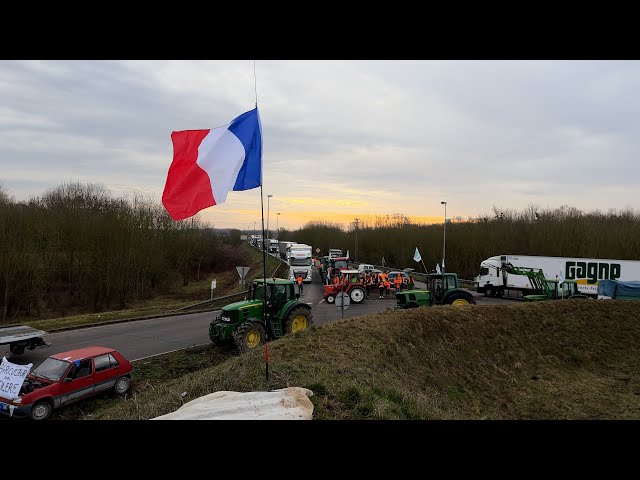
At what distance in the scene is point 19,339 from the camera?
41.4ft

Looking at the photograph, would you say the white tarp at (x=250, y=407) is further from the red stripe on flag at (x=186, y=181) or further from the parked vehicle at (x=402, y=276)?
the parked vehicle at (x=402, y=276)

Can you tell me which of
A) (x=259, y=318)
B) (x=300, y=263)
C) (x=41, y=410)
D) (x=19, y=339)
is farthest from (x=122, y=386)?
(x=300, y=263)

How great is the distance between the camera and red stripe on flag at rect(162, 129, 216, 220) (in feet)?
18.2

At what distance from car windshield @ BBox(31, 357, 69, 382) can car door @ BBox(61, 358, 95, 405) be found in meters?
0.19

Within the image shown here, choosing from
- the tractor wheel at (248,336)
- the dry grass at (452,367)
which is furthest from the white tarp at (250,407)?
the tractor wheel at (248,336)

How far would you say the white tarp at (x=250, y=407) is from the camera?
4.88 m

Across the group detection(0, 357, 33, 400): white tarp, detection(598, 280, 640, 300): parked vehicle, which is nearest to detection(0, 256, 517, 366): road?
detection(0, 357, 33, 400): white tarp

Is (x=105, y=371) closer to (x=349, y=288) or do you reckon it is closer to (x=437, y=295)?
(x=437, y=295)

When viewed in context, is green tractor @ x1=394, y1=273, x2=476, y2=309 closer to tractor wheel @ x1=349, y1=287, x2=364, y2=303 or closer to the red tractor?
tractor wheel @ x1=349, y1=287, x2=364, y2=303

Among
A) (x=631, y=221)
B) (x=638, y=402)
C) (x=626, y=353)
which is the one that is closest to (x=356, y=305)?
(x=626, y=353)

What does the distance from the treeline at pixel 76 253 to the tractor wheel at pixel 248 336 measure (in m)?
19.8

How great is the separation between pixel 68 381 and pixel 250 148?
278 inches
